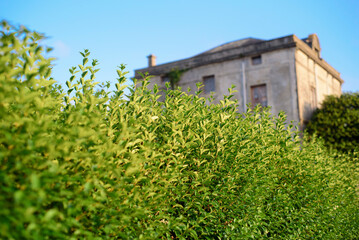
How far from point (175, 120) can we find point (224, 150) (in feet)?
2.95

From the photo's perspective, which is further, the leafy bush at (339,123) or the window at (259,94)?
the window at (259,94)

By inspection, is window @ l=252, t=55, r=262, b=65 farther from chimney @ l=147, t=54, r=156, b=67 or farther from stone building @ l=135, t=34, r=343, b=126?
chimney @ l=147, t=54, r=156, b=67

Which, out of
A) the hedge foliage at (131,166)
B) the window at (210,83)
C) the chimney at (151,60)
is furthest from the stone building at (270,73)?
the hedge foliage at (131,166)

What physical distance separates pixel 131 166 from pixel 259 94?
2222cm

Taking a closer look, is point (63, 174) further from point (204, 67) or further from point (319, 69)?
point (319, 69)

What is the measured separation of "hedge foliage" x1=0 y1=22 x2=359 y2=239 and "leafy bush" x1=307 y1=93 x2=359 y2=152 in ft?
55.9

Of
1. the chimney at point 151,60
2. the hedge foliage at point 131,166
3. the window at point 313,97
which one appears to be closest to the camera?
the hedge foliage at point 131,166

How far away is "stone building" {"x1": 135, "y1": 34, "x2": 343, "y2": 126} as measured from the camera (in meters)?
22.8

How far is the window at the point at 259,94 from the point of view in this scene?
23828 mm

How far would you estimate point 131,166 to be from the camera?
286 cm

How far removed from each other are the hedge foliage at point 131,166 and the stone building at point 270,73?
52.0 ft

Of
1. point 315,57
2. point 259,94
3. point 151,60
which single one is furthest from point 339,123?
point 151,60

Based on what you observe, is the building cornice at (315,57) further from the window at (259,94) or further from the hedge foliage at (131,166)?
the hedge foliage at (131,166)

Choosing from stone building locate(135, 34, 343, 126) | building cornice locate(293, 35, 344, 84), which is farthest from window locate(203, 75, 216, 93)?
building cornice locate(293, 35, 344, 84)
